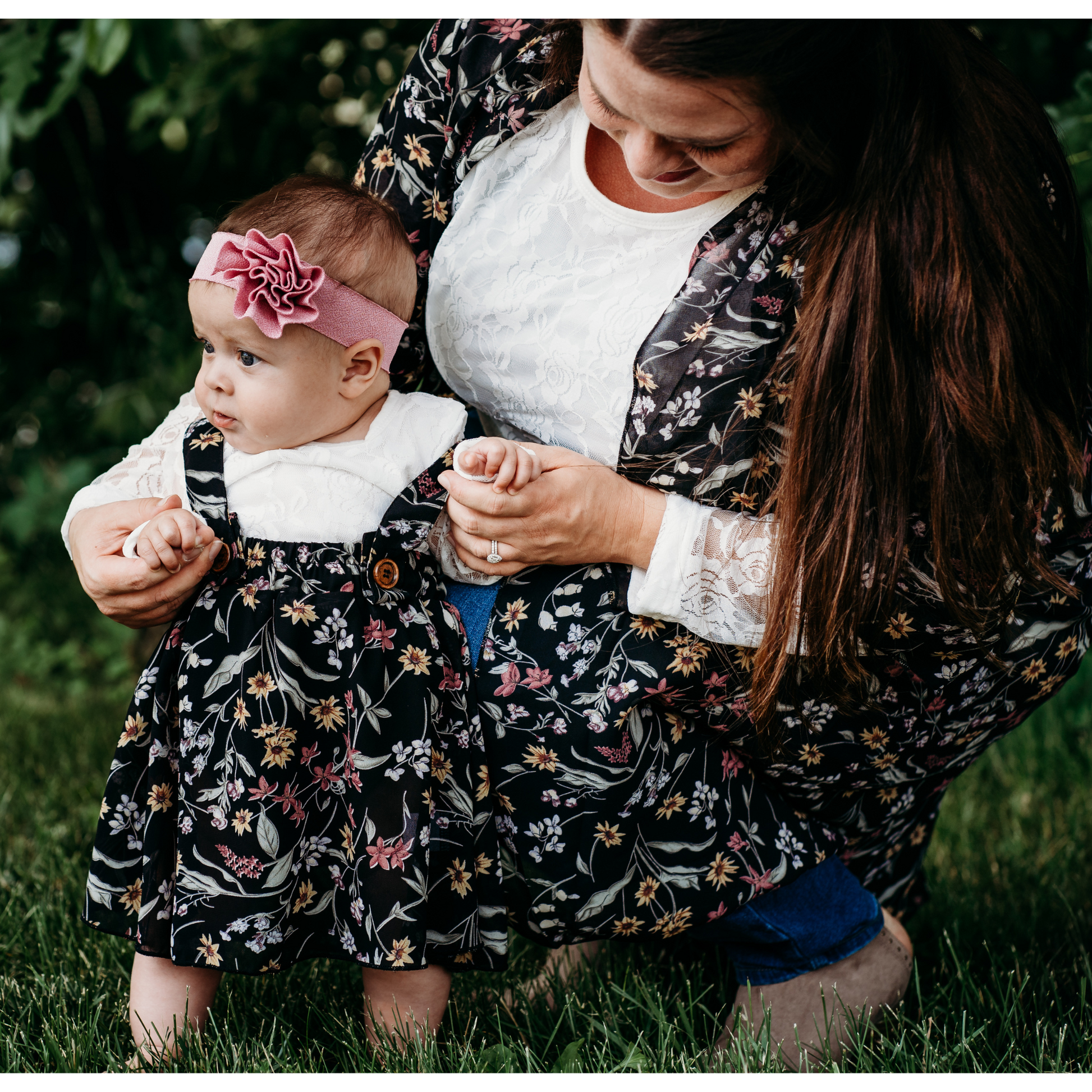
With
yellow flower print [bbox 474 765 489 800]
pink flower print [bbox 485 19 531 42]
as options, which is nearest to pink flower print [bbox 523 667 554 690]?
yellow flower print [bbox 474 765 489 800]

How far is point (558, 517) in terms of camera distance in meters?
1.33

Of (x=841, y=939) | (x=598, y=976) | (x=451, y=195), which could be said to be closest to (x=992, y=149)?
(x=451, y=195)

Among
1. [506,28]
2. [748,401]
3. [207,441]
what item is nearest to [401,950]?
[207,441]

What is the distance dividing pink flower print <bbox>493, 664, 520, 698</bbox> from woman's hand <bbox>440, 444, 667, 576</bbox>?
0.12 metres

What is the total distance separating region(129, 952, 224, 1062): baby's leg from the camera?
1392 mm

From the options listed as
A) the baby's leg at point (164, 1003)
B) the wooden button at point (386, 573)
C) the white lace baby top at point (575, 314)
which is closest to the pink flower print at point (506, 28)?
the white lace baby top at point (575, 314)

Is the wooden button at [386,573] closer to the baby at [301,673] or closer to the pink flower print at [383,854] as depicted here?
the baby at [301,673]

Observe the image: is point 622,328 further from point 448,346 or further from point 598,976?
point 598,976

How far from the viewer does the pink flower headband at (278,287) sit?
128cm

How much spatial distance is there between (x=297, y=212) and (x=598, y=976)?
47.0 inches

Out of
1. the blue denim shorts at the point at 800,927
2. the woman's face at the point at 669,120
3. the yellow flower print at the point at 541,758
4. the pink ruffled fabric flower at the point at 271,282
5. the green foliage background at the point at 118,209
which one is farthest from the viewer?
the green foliage background at the point at 118,209

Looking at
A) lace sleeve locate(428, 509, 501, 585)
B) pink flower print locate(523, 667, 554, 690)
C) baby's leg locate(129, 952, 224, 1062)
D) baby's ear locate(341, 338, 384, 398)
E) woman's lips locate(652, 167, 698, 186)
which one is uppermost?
woman's lips locate(652, 167, 698, 186)

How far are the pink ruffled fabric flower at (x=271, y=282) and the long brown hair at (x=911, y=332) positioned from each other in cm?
44

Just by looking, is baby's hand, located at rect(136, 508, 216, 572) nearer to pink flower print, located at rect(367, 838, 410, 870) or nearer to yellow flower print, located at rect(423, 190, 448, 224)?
pink flower print, located at rect(367, 838, 410, 870)
